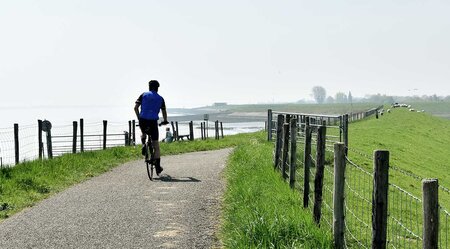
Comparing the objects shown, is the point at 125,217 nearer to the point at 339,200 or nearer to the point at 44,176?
the point at 339,200

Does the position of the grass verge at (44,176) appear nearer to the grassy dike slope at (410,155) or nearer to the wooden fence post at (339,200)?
the wooden fence post at (339,200)

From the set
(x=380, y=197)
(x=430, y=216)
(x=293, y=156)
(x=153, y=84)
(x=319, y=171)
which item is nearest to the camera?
(x=430, y=216)

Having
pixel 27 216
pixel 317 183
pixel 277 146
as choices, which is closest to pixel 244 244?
pixel 317 183

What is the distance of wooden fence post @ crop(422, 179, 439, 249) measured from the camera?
4.54 meters

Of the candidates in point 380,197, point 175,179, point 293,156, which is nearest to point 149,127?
point 175,179

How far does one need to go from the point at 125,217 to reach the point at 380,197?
4754mm

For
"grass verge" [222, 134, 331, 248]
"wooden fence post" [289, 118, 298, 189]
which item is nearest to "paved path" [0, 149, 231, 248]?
"grass verge" [222, 134, 331, 248]

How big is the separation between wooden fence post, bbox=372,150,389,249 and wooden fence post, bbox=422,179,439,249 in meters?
0.92

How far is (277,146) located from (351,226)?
3.75 metres

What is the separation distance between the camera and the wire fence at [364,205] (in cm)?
816

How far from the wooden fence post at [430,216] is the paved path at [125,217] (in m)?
3.16

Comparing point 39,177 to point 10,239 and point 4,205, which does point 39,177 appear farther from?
point 10,239

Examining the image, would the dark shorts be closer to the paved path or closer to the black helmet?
the black helmet

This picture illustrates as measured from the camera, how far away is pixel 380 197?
5629 millimetres
